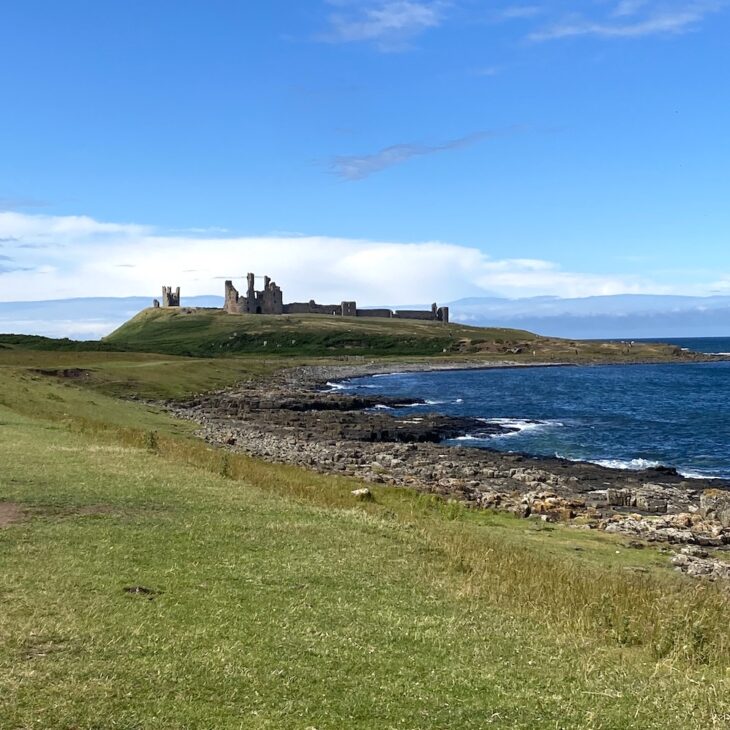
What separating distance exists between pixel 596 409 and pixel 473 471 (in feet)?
149

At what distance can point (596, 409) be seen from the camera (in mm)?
85688

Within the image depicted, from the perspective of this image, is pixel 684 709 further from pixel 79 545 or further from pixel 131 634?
pixel 79 545

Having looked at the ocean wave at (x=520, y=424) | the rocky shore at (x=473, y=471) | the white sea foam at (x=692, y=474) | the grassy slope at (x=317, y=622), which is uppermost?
the grassy slope at (x=317, y=622)

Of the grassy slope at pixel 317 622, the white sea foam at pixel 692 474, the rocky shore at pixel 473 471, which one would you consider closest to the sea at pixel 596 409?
the white sea foam at pixel 692 474

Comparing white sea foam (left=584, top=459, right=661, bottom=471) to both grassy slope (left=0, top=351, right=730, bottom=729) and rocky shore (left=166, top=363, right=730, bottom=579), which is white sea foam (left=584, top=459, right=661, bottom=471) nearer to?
rocky shore (left=166, top=363, right=730, bottom=579)

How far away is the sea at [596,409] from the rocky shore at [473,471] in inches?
171

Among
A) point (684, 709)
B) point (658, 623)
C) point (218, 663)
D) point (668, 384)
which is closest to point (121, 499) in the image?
point (218, 663)

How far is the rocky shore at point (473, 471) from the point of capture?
3022 centimetres

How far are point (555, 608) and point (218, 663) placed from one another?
685 centimetres

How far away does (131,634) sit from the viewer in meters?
11.7

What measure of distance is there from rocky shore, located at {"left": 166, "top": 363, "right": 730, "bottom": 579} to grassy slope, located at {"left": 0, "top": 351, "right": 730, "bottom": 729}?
6.02 metres

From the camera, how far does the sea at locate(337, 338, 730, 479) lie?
56156 mm

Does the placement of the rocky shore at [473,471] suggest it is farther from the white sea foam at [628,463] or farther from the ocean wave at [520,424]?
the ocean wave at [520,424]

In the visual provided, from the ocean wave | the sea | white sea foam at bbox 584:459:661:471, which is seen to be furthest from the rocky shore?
the sea
